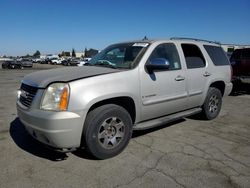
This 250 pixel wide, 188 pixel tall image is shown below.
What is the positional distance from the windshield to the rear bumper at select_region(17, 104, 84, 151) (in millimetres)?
1364

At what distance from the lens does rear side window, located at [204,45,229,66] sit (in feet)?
19.1

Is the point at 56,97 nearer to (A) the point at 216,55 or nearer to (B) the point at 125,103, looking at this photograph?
(B) the point at 125,103

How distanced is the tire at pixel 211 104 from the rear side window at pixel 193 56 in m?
0.73

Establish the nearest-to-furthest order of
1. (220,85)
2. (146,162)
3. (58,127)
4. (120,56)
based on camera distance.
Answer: (58,127)
(146,162)
(120,56)
(220,85)

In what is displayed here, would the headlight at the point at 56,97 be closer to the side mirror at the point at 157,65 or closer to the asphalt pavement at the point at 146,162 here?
the asphalt pavement at the point at 146,162

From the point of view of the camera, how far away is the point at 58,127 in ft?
10.5

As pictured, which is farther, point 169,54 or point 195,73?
point 195,73

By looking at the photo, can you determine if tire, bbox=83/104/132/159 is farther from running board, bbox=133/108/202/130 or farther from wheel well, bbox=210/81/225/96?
wheel well, bbox=210/81/225/96

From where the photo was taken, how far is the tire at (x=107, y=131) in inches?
138

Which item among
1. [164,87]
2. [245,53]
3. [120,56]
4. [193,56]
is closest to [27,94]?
[120,56]

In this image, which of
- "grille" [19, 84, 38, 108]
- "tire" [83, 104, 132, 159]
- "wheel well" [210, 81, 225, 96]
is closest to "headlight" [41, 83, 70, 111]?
"grille" [19, 84, 38, 108]

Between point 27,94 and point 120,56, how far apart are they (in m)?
1.77

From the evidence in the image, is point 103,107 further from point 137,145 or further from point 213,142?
point 213,142

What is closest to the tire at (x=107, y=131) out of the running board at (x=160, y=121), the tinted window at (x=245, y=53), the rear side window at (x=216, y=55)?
the running board at (x=160, y=121)
